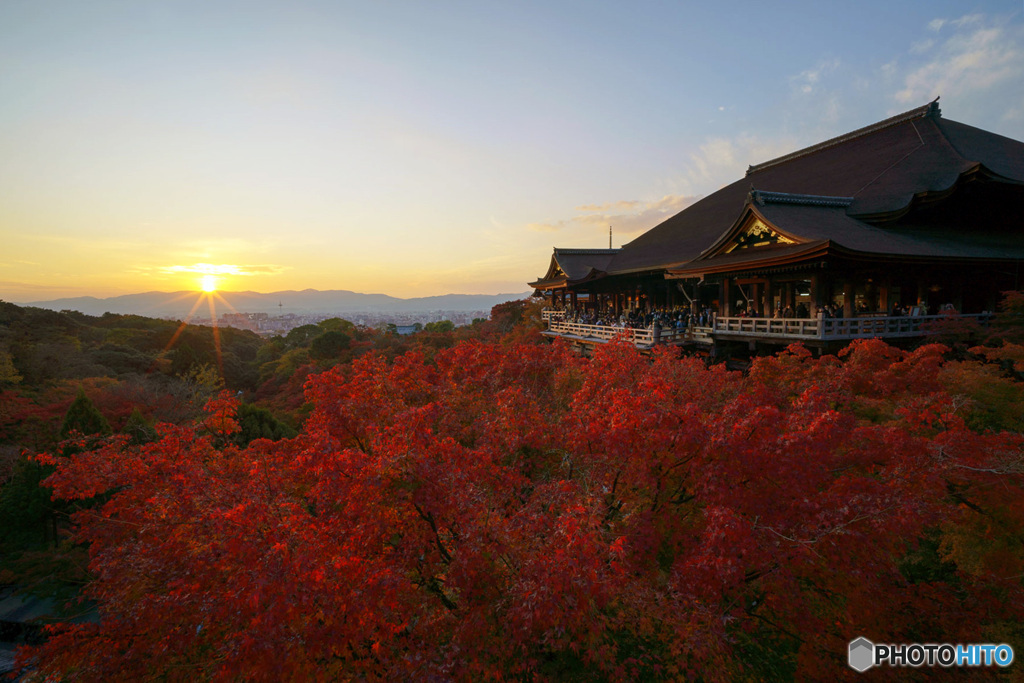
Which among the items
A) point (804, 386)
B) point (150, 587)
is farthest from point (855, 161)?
point (150, 587)

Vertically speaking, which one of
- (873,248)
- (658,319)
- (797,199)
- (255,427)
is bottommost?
(255,427)

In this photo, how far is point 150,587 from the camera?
5.82 meters

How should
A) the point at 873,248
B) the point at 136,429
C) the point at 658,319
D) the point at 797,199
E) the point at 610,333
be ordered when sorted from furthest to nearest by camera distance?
the point at 610,333 < the point at 658,319 < the point at 797,199 < the point at 136,429 < the point at 873,248

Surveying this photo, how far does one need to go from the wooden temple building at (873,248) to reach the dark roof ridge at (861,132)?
0.08 meters

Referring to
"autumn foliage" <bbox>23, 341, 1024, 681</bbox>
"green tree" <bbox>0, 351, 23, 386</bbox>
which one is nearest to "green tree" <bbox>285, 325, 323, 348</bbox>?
"green tree" <bbox>0, 351, 23, 386</bbox>

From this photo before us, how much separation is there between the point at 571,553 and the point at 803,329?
1312 cm

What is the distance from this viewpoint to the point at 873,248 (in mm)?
13711

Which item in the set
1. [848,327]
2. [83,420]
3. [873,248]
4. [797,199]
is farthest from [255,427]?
[797,199]

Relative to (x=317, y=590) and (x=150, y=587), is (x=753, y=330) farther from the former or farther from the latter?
(x=150, y=587)

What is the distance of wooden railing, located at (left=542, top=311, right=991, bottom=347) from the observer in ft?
43.6

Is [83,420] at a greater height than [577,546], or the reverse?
[577,546]

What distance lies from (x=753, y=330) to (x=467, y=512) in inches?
545

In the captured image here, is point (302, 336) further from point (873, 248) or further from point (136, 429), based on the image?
point (873, 248)

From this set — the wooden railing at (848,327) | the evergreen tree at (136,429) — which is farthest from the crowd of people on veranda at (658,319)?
the evergreen tree at (136,429)
